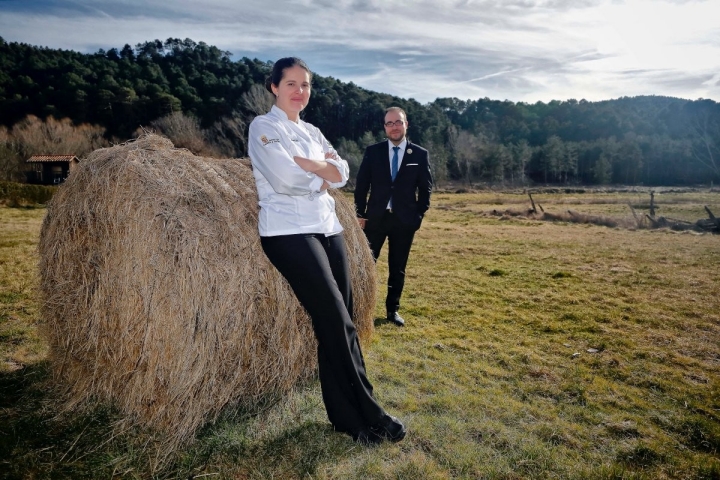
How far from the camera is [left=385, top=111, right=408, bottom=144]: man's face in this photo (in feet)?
18.5

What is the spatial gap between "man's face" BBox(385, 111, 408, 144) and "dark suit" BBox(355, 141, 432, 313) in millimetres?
205

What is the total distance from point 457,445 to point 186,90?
64.2 m

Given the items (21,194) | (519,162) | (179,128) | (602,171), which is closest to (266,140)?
(21,194)

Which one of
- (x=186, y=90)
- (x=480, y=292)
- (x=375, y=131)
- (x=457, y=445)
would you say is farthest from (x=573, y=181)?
(x=457, y=445)

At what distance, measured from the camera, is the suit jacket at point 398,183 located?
579cm

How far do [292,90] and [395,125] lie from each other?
9.13 feet

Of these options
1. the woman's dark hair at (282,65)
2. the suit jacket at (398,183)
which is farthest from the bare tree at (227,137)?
the woman's dark hair at (282,65)

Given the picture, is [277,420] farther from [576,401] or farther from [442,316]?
[442,316]

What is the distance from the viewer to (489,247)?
43.9ft

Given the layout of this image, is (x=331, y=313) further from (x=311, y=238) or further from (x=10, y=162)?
(x=10, y=162)

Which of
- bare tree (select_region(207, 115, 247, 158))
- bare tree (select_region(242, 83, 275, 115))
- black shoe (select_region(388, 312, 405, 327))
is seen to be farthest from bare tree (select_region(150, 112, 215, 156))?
black shoe (select_region(388, 312, 405, 327))

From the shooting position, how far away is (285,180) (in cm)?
277

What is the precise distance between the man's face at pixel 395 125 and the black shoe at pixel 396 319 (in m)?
2.43

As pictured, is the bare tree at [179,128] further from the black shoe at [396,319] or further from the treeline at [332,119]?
the black shoe at [396,319]
